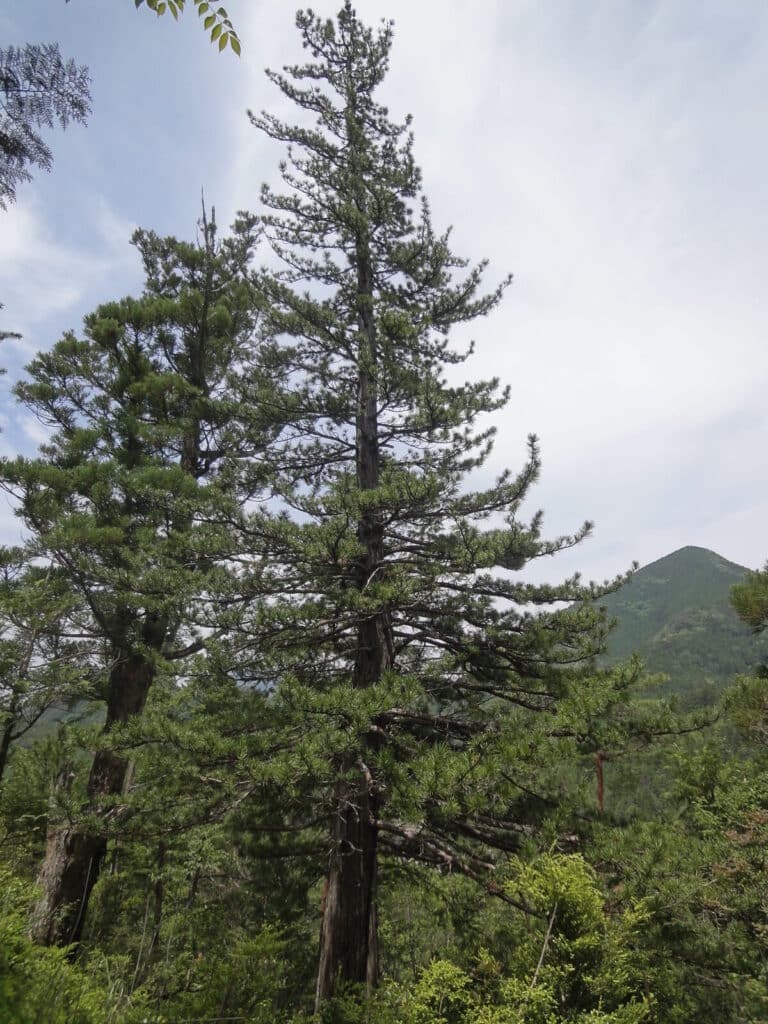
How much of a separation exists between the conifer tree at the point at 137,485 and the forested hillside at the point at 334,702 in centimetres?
6

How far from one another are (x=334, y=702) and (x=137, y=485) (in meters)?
4.41

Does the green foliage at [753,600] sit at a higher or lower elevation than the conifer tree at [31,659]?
higher

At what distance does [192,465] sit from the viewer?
33.1ft

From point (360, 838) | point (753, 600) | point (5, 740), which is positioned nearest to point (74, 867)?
point (5, 740)

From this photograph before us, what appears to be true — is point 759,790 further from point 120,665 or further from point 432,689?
point 120,665

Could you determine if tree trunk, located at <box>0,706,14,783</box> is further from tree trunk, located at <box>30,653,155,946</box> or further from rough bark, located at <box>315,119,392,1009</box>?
rough bark, located at <box>315,119,392,1009</box>

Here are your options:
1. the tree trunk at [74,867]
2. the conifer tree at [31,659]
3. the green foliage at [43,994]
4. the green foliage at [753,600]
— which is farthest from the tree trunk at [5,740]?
the green foliage at [753,600]

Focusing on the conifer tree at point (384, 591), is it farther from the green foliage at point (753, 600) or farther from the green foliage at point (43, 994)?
the green foliage at point (753, 600)

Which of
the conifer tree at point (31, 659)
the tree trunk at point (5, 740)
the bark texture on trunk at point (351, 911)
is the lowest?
the bark texture on trunk at point (351, 911)

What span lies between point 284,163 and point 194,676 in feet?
28.9

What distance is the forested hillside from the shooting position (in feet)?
14.9

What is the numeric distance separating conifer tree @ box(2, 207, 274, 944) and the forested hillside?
0.06 metres

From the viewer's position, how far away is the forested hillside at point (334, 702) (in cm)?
453

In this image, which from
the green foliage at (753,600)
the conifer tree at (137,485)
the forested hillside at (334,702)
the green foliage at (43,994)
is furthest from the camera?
the green foliage at (753,600)
